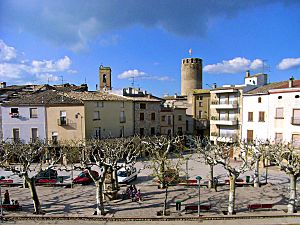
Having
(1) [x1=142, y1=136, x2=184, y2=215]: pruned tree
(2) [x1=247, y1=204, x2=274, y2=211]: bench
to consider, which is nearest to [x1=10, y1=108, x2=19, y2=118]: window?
(1) [x1=142, y1=136, x2=184, y2=215]: pruned tree

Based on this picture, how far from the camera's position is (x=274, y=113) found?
34156 millimetres

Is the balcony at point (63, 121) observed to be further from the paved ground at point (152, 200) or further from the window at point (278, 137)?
the window at point (278, 137)

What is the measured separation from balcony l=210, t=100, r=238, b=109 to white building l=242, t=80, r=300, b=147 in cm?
178

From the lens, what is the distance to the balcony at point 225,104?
132ft

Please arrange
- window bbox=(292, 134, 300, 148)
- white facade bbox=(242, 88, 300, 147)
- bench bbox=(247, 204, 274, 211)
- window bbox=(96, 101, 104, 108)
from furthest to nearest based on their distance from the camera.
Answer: window bbox=(96, 101, 104, 108), white facade bbox=(242, 88, 300, 147), window bbox=(292, 134, 300, 148), bench bbox=(247, 204, 274, 211)

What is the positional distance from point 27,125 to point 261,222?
111 ft

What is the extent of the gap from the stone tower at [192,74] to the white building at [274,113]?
133ft

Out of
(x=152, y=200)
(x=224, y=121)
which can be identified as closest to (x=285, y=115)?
(x=224, y=121)

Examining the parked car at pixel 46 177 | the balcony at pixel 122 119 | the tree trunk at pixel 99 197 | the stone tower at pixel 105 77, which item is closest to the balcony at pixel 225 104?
the balcony at pixel 122 119

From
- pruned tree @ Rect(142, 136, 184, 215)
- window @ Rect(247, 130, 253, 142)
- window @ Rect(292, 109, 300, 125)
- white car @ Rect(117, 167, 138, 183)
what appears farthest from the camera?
window @ Rect(247, 130, 253, 142)

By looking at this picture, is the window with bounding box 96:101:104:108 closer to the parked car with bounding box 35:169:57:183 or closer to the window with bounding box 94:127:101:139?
the window with bounding box 94:127:101:139

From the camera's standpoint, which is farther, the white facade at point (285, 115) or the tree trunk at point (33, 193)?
the white facade at point (285, 115)

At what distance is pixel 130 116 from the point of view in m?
42.4

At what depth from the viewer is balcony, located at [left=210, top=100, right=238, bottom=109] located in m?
40.3
